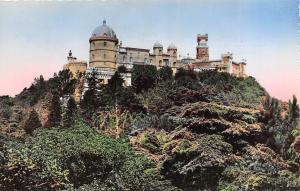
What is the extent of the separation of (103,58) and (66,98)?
20.8 feet

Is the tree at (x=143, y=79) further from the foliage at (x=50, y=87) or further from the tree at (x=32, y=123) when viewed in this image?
the tree at (x=32, y=123)

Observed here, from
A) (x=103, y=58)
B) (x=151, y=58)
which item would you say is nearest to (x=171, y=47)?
(x=151, y=58)

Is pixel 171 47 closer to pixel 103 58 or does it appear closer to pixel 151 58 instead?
pixel 151 58

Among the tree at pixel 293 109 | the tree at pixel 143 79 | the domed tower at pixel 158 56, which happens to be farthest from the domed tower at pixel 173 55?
the tree at pixel 293 109

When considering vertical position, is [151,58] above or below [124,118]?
above

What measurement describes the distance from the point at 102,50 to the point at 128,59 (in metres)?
3.40

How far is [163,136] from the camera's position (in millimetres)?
16031

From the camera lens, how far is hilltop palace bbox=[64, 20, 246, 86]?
109 feet

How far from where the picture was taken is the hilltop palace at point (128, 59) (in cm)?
3312

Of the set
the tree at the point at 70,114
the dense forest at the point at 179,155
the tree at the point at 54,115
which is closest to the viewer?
the dense forest at the point at 179,155

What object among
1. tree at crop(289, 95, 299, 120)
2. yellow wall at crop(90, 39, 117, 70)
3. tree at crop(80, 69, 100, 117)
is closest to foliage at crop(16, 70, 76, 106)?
tree at crop(80, 69, 100, 117)

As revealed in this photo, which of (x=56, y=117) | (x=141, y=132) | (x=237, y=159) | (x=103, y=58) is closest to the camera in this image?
(x=237, y=159)

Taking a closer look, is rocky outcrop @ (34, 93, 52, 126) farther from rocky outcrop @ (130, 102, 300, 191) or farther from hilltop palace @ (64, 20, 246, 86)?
rocky outcrop @ (130, 102, 300, 191)

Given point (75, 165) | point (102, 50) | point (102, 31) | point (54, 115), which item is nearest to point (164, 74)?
point (102, 50)
